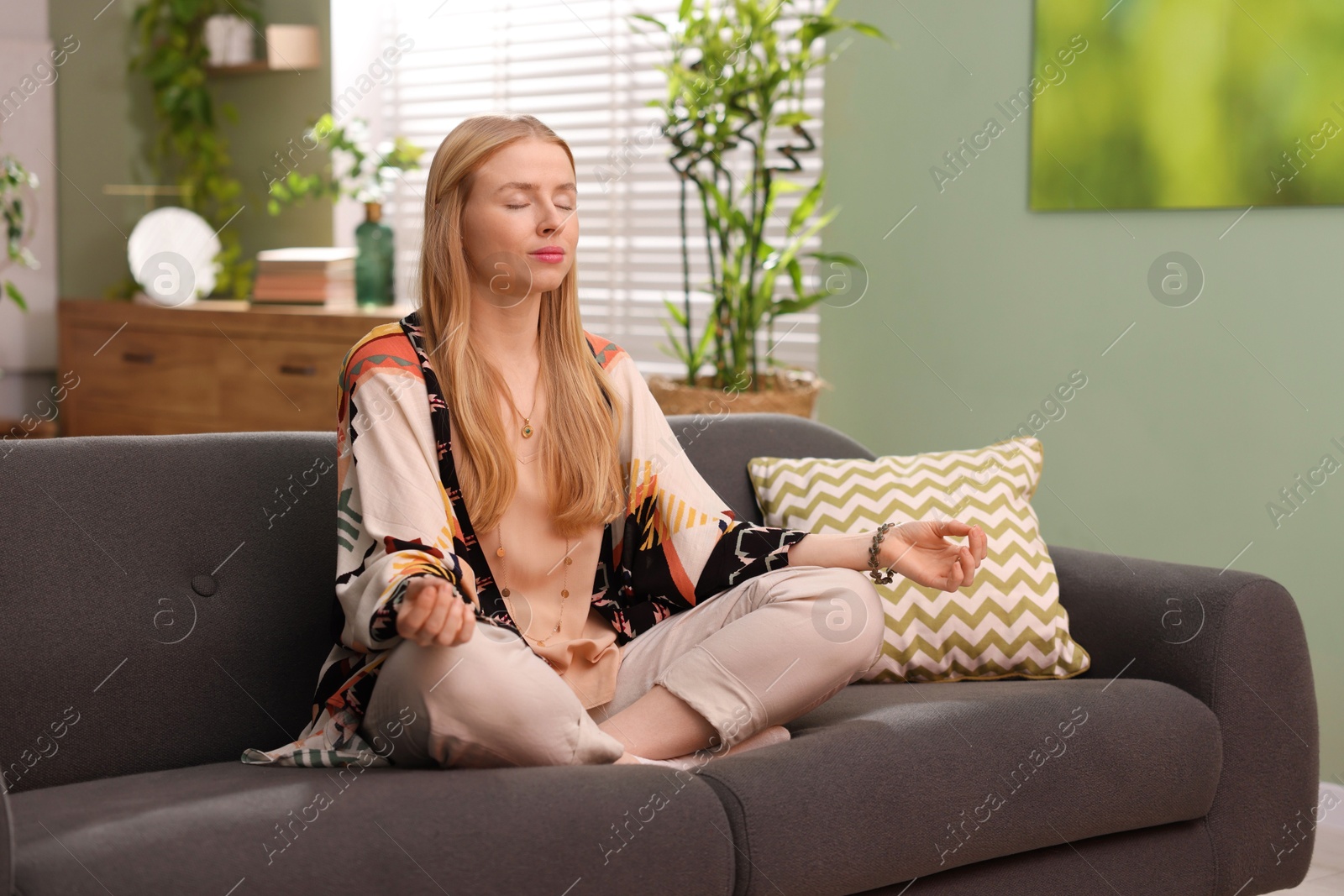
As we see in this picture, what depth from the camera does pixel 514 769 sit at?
4.37ft

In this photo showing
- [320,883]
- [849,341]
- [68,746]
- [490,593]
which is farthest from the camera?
[849,341]

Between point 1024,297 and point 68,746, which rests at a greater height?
point 1024,297

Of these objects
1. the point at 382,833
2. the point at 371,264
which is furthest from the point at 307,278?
the point at 382,833

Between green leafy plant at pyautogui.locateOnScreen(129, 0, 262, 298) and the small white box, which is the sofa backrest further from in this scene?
green leafy plant at pyautogui.locateOnScreen(129, 0, 262, 298)

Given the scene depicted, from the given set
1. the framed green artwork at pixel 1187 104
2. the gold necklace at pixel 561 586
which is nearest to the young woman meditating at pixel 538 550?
the gold necklace at pixel 561 586

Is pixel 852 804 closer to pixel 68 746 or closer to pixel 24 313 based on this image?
pixel 68 746

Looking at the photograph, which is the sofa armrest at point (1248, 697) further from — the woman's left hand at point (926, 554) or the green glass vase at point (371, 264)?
the green glass vase at point (371, 264)

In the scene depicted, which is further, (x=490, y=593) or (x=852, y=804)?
(x=490, y=593)

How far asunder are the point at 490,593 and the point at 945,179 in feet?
6.03

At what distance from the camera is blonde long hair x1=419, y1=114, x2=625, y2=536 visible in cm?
160

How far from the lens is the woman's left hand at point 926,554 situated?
1634mm

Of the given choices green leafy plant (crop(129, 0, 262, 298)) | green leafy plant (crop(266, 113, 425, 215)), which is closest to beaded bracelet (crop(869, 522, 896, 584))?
green leafy plant (crop(266, 113, 425, 215))

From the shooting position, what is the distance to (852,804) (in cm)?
144

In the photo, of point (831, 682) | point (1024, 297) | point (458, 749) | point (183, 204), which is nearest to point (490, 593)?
point (458, 749)
